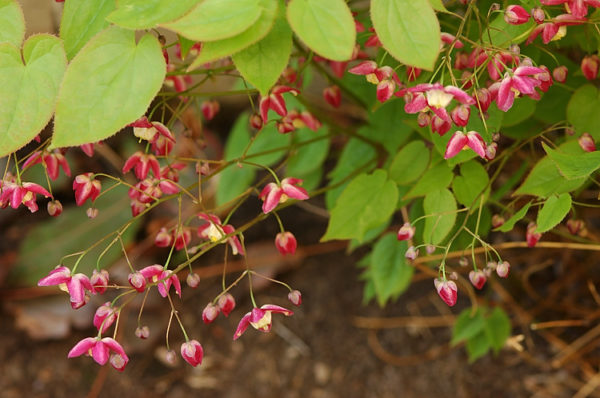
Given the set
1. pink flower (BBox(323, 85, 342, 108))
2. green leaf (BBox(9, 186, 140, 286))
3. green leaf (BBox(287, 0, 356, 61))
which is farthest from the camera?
green leaf (BBox(9, 186, 140, 286))

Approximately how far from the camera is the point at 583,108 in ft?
2.66

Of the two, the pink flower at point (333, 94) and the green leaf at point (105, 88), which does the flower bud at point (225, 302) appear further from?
the pink flower at point (333, 94)

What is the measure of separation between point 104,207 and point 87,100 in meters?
1.18

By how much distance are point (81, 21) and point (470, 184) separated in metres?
0.47

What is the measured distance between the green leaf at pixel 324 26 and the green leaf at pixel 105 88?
0.13m

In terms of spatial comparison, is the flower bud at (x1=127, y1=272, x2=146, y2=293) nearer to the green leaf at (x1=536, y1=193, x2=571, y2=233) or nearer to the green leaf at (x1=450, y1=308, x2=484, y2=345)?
the green leaf at (x1=536, y1=193, x2=571, y2=233)

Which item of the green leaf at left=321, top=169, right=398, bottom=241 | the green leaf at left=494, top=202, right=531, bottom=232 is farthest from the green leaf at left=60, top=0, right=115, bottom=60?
the green leaf at left=494, top=202, right=531, bottom=232

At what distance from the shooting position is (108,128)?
588 mm

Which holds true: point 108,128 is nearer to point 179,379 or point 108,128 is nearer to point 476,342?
point 476,342

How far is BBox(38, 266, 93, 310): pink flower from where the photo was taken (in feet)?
2.25

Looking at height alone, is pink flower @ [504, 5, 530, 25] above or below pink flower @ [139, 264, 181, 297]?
above

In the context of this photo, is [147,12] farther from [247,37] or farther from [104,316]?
[104,316]

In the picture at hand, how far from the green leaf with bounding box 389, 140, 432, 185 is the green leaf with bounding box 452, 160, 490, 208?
80 mm

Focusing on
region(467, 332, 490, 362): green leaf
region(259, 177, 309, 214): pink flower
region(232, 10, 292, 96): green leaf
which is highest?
region(232, 10, 292, 96): green leaf
